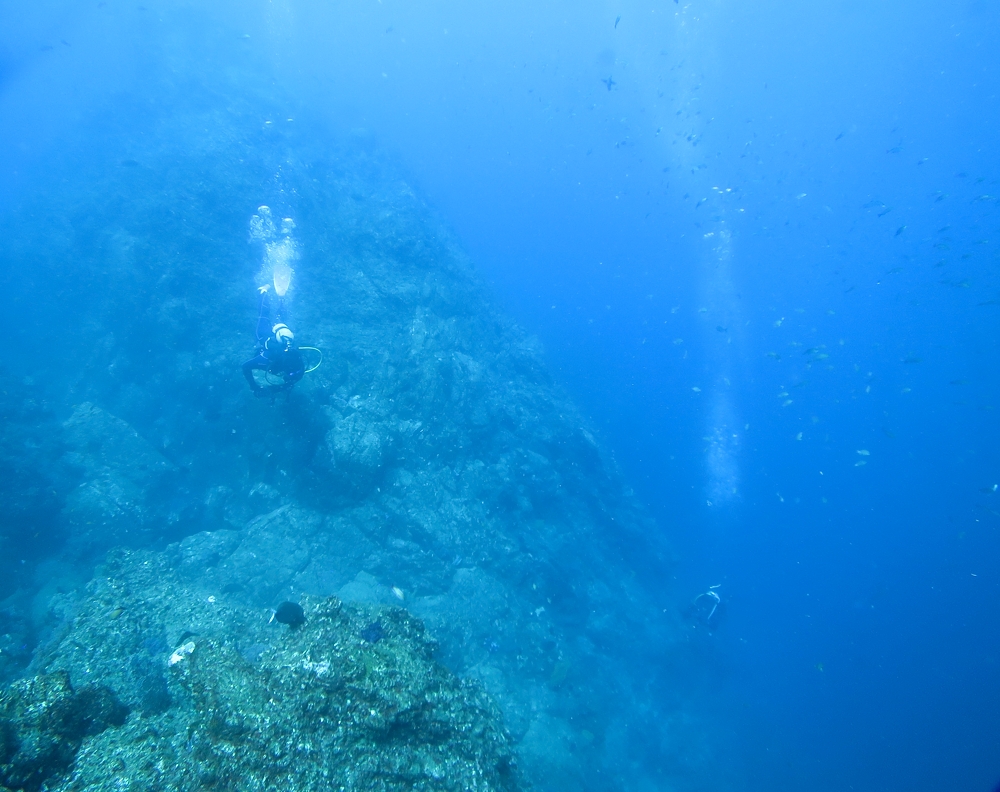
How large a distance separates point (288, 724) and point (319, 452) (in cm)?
748

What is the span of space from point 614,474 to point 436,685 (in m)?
16.0

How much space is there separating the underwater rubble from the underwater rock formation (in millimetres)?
1157

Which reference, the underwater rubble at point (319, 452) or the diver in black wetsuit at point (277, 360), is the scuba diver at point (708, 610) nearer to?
the underwater rubble at point (319, 452)

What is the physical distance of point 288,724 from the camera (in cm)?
299

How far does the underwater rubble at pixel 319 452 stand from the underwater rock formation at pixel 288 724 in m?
1.16

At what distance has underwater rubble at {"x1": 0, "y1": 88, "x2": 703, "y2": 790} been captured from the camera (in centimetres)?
922

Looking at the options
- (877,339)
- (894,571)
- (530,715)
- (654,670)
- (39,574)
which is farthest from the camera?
(877,339)

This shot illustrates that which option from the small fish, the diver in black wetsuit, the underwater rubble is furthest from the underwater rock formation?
the diver in black wetsuit

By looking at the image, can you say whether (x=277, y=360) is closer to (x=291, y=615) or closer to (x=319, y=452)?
(x=319, y=452)

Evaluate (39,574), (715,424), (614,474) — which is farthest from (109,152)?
(715,424)

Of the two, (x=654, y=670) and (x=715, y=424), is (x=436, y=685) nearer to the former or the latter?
(x=654, y=670)

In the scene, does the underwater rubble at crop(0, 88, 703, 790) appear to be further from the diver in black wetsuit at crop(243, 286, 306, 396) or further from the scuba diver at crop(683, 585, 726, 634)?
the diver in black wetsuit at crop(243, 286, 306, 396)

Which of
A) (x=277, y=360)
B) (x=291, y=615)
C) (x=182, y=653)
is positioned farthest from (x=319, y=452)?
(x=291, y=615)

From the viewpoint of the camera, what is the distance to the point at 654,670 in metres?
15.9
